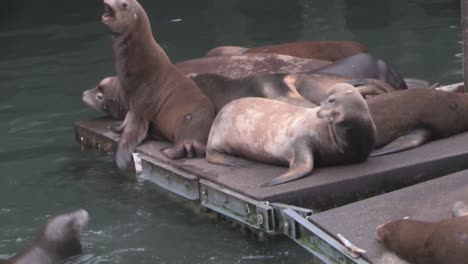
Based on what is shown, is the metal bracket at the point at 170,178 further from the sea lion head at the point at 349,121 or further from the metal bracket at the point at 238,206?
the sea lion head at the point at 349,121

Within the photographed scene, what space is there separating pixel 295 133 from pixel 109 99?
9.33 feet

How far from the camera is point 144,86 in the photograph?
784 cm

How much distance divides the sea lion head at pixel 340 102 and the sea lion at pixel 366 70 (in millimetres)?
1661

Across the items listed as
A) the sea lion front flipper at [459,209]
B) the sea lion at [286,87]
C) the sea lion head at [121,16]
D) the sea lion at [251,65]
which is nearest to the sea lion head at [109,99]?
the sea lion at [251,65]

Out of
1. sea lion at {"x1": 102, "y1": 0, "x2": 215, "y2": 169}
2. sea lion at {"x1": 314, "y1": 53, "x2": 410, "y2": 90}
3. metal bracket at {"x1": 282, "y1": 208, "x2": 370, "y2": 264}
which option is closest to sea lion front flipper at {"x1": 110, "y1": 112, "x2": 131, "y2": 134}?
sea lion at {"x1": 102, "y1": 0, "x2": 215, "y2": 169}

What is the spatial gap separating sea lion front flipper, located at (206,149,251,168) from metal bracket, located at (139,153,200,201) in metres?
0.20

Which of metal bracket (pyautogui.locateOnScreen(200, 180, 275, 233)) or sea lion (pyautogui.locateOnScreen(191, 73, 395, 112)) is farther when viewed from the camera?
sea lion (pyautogui.locateOnScreen(191, 73, 395, 112))

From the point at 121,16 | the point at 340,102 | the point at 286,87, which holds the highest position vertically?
the point at 121,16

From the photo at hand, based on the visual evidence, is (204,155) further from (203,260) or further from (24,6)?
(24,6)

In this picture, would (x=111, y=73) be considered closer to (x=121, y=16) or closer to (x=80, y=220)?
(x=121, y=16)

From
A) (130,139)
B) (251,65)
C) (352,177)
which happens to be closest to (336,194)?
(352,177)

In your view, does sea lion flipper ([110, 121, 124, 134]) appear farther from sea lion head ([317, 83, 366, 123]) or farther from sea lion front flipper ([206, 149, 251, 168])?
sea lion head ([317, 83, 366, 123])

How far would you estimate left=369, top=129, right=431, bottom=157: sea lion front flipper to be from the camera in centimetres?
618

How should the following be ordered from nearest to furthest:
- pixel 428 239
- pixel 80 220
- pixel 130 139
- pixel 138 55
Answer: pixel 428 239, pixel 80 220, pixel 130 139, pixel 138 55
